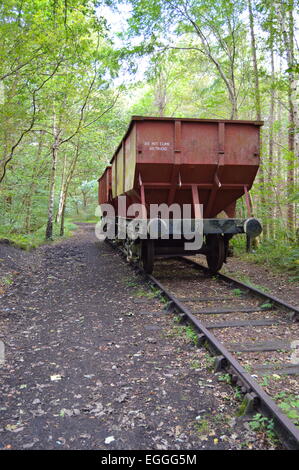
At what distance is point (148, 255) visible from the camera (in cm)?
762

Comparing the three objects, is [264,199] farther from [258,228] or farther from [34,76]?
[34,76]

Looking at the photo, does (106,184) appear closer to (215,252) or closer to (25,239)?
(25,239)

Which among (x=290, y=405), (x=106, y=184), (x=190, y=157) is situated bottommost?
(x=290, y=405)

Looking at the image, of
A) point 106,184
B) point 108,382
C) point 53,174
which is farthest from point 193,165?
point 53,174

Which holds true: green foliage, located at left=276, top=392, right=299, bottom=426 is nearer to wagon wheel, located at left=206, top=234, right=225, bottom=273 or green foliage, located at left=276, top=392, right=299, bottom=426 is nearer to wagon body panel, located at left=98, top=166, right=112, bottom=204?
wagon wheel, located at left=206, top=234, right=225, bottom=273

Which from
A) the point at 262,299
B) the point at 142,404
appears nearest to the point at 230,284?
the point at 262,299

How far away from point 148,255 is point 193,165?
7.03 feet

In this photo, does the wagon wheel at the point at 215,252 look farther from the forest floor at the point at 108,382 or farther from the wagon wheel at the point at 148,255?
the forest floor at the point at 108,382

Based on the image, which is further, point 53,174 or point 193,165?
point 53,174

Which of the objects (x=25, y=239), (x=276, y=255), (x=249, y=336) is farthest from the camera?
(x=25, y=239)

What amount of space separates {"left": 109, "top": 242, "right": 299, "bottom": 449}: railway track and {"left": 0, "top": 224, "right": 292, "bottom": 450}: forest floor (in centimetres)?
16

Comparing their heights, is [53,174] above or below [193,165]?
above
